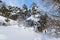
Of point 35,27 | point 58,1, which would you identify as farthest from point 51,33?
point 58,1

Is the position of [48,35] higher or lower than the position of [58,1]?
lower

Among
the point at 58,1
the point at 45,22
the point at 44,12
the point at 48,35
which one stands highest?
the point at 58,1

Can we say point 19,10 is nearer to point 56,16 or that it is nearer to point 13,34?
point 13,34

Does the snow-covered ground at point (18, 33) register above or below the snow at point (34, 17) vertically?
below

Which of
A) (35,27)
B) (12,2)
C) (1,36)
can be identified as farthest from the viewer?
(12,2)

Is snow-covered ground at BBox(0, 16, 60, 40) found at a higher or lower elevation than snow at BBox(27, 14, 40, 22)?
lower

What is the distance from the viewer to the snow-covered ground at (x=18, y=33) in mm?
2580

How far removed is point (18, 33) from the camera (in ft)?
8.71

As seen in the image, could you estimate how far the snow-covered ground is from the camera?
2.58 metres

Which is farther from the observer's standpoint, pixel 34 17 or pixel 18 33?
pixel 34 17

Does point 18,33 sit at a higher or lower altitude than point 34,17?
lower

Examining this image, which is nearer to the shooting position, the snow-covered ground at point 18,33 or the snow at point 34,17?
the snow-covered ground at point 18,33

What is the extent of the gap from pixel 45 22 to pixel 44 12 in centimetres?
20

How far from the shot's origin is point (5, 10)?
282cm
